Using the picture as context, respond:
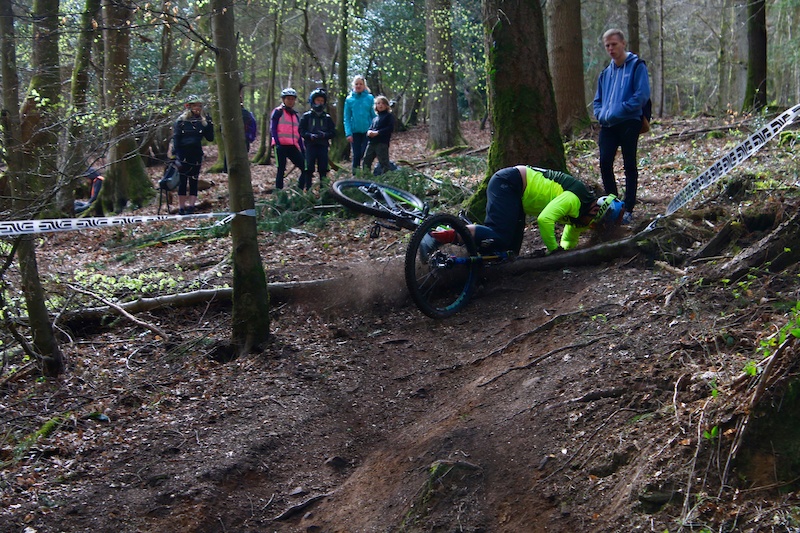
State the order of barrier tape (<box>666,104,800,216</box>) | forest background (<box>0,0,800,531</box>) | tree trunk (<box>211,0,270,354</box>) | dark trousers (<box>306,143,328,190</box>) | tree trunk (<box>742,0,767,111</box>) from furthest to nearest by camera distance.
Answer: tree trunk (<box>742,0,767,111</box>) → dark trousers (<box>306,143,328,190</box>) → barrier tape (<box>666,104,800,216</box>) → tree trunk (<box>211,0,270,354</box>) → forest background (<box>0,0,800,531</box>)

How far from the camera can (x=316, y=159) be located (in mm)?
12359

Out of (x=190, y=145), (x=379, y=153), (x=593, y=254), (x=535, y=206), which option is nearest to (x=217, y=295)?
(x=535, y=206)

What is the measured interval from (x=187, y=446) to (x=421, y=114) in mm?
37207

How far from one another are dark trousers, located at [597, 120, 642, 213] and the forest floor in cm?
41

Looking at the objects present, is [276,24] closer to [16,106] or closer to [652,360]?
[16,106]

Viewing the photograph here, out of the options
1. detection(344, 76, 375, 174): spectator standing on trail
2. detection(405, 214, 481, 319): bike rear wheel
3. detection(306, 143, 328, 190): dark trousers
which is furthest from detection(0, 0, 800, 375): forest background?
detection(344, 76, 375, 174): spectator standing on trail

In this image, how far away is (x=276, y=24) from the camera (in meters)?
20.2

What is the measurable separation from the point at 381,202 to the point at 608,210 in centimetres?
269

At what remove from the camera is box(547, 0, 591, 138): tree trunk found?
44.4ft

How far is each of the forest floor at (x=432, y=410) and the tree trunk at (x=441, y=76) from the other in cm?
1110

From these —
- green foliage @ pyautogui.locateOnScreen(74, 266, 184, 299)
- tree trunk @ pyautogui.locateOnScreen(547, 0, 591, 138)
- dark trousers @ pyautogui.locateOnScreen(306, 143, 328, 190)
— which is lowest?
green foliage @ pyautogui.locateOnScreen(74, 266, 184, 299)

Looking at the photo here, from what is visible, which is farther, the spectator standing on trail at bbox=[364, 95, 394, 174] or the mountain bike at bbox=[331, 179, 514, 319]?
the spectator standing on trail at bbox=[364, 95, 394, 174]

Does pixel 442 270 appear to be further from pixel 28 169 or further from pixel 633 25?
pixel 633 25

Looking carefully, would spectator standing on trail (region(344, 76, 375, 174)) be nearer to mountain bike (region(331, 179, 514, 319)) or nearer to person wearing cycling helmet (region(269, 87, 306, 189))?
person wearing cycling helmet (region(269, 87, 306, 189))
